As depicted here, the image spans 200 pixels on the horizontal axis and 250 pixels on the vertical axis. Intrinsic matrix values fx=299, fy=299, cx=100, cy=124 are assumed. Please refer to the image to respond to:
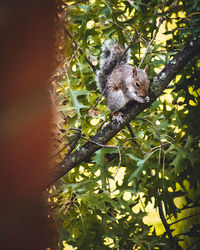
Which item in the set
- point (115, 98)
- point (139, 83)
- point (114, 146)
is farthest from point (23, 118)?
point (115, 98)

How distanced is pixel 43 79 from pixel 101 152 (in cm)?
128

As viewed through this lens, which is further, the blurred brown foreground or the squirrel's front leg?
the squirrel's front leg

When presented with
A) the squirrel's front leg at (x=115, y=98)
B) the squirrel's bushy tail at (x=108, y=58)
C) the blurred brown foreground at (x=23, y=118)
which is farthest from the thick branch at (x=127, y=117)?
the blurred brown foreground at (x=23, y=118)

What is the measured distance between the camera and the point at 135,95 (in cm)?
212

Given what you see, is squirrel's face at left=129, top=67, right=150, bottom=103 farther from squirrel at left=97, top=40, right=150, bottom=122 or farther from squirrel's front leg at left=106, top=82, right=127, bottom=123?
squirrel's front leg at left=106, top=82, right=127, bottom=123

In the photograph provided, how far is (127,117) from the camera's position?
1526 mm

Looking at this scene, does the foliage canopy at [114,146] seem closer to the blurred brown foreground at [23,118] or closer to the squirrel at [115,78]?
the squirrel at [115,78]

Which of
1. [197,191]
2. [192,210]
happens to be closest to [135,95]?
[197,191]

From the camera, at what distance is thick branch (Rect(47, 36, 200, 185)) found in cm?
145

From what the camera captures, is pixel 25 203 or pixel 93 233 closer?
pixel 25 203

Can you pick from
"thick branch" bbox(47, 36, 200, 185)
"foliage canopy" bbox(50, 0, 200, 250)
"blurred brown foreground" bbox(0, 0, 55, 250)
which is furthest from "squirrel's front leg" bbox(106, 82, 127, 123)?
"blurred brown foreground" bbox(0, 0, 55, 250)

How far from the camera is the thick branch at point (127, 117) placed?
145 cm

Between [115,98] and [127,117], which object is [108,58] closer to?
[115,98]

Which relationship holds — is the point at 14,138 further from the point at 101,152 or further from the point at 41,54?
the point at 101,152
